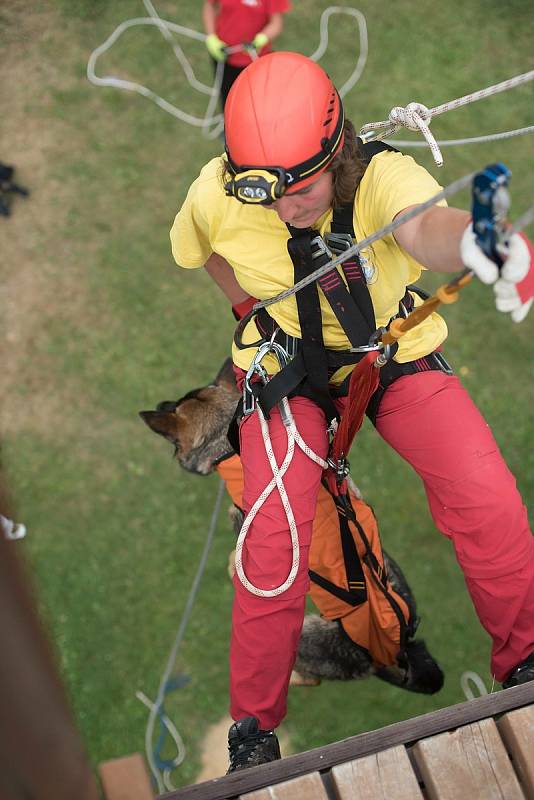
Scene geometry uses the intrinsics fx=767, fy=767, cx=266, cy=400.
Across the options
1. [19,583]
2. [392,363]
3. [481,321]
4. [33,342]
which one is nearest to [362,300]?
[392,363]

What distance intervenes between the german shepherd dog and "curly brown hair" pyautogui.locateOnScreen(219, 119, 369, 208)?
1.22m

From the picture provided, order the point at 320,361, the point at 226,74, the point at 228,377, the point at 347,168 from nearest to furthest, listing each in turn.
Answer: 1. the point at 347,168
2. the point at 320,361
3. the point at 228,377
4. the point at 226,74

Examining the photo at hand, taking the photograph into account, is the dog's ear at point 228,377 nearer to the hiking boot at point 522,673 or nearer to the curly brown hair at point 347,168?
the curly brown hair at point 347,168

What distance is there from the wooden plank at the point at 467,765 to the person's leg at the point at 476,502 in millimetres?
658

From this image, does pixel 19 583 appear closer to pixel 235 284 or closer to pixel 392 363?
pixel 392 363

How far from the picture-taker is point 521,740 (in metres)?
2.13

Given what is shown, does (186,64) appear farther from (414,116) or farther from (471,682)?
(471,682)

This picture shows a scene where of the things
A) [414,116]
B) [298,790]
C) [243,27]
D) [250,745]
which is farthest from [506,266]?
[243,27]

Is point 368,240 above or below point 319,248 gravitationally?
below

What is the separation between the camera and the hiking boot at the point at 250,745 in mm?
2631

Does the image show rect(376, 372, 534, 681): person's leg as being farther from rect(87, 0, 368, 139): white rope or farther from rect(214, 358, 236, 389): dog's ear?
rect(87, 0, 368, 139): white rope

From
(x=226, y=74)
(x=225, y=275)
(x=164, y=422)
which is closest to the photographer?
(x=225, y=275)

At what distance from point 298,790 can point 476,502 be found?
116 centimetres

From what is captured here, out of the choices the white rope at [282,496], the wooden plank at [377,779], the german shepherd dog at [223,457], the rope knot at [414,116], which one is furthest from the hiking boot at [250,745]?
the rope knot at [414,116]
